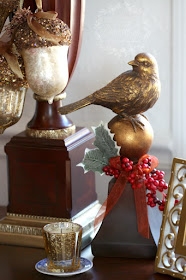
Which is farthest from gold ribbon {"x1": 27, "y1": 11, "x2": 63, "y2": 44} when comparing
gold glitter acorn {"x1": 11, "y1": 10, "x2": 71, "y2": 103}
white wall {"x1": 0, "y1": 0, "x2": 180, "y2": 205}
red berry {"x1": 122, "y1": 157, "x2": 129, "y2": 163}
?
white wall {"x1": 0, "y1": 0, "x2": 180, "y2": 205}

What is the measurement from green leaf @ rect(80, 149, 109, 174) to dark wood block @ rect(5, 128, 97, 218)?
0.19ft

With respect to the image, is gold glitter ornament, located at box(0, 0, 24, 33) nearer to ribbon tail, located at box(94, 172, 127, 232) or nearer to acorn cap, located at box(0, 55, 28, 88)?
acorn cap, located at box(0, 55, 28, 88)

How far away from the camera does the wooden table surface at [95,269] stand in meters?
0.94

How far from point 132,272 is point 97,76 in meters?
0.50

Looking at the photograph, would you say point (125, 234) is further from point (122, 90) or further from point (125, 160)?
point (122, 90)

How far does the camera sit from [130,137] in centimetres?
97

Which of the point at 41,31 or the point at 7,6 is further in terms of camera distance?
the point at 7,6

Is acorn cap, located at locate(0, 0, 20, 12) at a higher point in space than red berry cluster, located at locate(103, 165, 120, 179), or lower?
higher

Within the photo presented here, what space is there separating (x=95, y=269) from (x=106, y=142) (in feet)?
0.68

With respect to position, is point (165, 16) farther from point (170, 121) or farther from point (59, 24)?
point (59, 24)

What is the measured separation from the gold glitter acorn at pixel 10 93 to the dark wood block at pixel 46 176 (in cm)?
6

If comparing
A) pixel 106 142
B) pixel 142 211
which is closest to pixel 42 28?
pixel 106 142

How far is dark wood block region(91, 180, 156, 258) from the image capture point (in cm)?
98

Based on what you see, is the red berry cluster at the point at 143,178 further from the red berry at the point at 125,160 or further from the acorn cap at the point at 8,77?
the acorn cap at the point at 8,77
